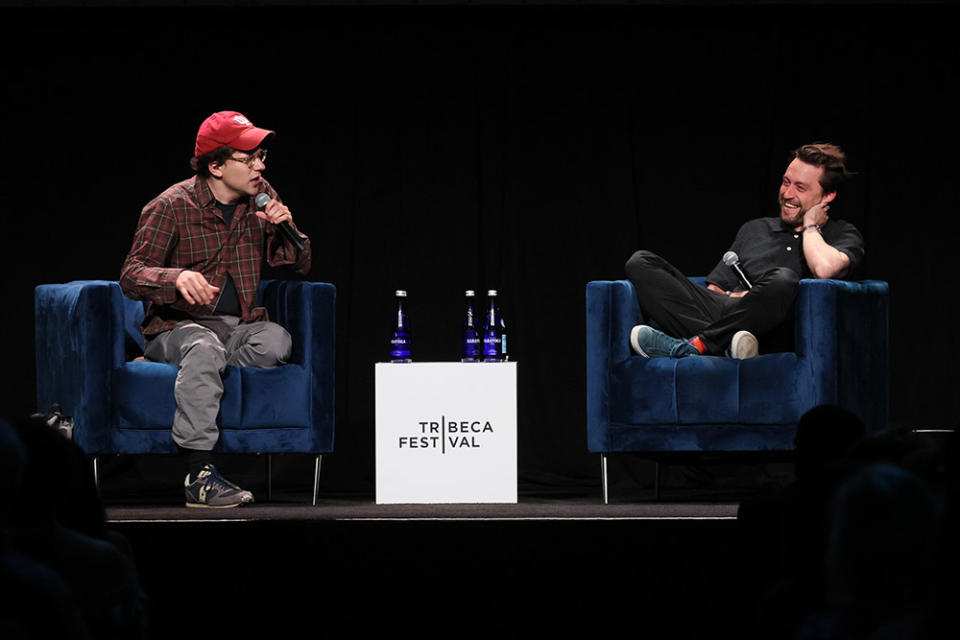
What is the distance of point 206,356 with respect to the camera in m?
3.58

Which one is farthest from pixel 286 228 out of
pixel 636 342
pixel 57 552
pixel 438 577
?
pixel 57 552

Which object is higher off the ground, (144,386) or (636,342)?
(636,342)

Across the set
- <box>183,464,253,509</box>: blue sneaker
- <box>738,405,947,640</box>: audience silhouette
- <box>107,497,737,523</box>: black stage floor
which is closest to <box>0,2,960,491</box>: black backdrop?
<box>107,497,737,523</box>: black stage floor

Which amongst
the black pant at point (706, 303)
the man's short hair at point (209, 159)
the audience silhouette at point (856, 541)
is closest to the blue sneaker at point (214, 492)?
the man's short hair at point (209, 159)

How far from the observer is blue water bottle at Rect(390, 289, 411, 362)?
13.7 feet

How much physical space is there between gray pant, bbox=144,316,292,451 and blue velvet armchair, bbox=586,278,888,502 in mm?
1052

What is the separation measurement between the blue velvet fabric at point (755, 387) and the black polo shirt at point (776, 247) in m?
0.26

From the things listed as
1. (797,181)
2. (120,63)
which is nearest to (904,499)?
(797,181)

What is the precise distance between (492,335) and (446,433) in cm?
55

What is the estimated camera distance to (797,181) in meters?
4.12

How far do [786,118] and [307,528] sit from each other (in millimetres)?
3684

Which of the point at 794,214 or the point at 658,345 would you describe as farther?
the point at 794,214

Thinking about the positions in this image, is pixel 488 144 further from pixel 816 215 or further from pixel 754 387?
pixel 754 387

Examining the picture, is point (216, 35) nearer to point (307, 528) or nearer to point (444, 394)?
point (444, 394)
